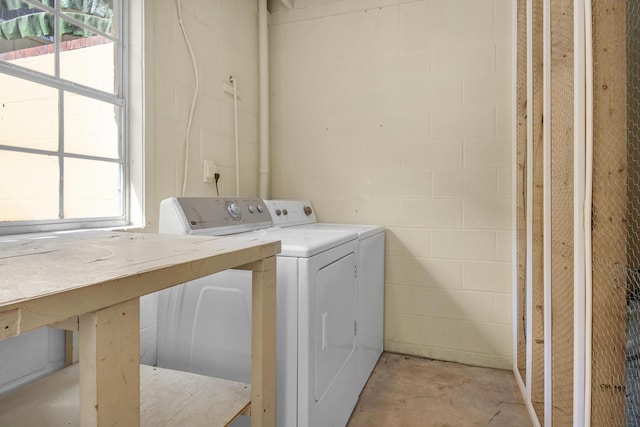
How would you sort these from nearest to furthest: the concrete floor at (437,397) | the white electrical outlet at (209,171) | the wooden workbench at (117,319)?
1. the wooden workbench at (117,319)
2. the concrete floor at (437,397)
3. the white electrical outlet at (209,171)

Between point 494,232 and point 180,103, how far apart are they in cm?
187

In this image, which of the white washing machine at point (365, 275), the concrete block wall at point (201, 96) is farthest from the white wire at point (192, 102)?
the white washing machine at point (365, 275)

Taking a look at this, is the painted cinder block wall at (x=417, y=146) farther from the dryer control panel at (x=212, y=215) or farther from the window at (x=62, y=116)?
the window at (x=62, y=116)

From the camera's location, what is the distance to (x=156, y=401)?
1.03 meters

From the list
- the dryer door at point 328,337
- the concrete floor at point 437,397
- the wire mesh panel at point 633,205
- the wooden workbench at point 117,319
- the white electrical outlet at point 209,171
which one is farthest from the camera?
the white electrical outlet at point 209,171

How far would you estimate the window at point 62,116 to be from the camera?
1.24m

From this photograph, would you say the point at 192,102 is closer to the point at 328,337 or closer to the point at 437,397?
the point at 328,337

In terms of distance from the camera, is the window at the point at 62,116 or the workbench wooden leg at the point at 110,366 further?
the window at the point at 62,116

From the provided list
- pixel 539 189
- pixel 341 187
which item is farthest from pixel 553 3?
pixel 341 187

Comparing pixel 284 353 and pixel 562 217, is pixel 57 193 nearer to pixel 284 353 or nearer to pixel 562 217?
pixel 284 353

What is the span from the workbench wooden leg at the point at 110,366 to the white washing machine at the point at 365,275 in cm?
128

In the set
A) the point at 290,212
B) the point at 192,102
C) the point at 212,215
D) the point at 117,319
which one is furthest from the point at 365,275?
the point at 117,319

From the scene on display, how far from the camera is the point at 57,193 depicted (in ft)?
4.53

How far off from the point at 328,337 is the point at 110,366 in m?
0.90
